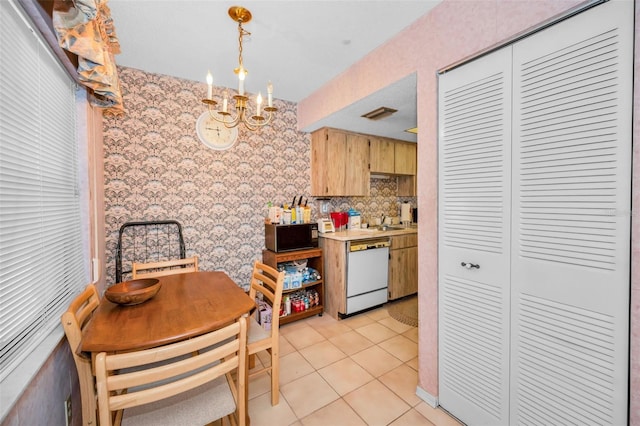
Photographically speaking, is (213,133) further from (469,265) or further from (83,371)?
(469,265)

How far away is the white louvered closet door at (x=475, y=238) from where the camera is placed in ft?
4.53

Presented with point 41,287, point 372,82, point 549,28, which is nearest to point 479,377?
point 549,28

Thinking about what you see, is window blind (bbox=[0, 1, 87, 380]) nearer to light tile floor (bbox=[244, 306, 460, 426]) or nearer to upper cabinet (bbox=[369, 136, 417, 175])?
light tile floor (bbox=[244, 306, 460, 426])

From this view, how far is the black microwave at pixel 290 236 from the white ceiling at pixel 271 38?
1334 millimetres

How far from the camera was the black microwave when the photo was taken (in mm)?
2869

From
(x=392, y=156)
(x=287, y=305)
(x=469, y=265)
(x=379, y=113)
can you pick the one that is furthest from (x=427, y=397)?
(x=392, y=156)

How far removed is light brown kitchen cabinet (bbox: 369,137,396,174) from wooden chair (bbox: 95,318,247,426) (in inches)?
123

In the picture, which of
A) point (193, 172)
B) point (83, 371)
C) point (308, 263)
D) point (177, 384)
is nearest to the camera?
point (177, 384)

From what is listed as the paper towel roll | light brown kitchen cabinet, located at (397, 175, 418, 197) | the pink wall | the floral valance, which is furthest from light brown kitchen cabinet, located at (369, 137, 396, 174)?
the floral valance

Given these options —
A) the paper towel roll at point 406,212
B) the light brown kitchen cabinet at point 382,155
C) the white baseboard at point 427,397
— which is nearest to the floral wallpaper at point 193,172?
the light brown kitchen cabinet at point 382,155

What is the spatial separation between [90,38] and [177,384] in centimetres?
163

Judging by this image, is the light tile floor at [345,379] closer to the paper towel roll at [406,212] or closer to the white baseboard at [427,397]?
the white baseboard at [427,397]

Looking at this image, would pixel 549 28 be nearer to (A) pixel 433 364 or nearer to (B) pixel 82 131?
(A) pixel 433 364

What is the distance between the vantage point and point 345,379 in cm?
201
